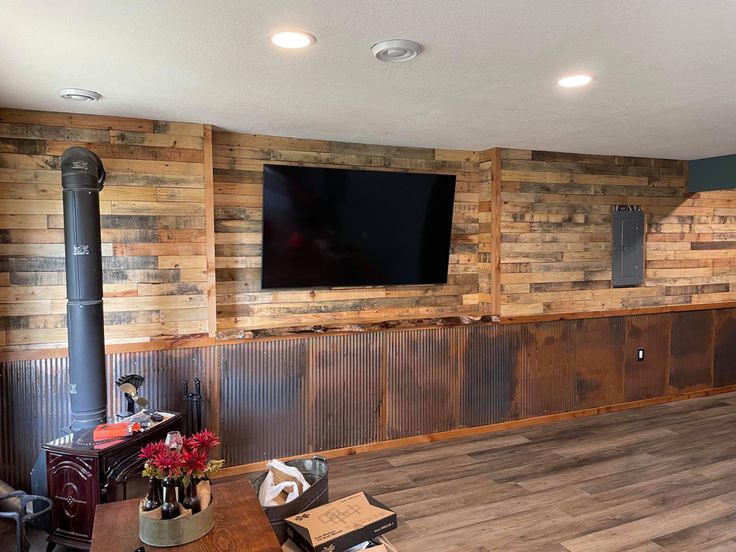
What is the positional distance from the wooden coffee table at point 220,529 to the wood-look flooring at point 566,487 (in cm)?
124

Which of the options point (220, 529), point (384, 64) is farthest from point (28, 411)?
point (384, 64)

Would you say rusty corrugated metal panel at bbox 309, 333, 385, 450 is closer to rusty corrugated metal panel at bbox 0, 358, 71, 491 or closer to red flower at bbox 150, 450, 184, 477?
rusty corrugated metal panel at bbox 0, 358, 71, 491

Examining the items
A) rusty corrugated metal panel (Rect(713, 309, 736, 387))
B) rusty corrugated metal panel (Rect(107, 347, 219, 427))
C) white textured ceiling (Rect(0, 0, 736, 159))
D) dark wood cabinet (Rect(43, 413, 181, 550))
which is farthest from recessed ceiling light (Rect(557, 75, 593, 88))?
rusty corrugated metal panel (Rect(713, 309, 736, 387))

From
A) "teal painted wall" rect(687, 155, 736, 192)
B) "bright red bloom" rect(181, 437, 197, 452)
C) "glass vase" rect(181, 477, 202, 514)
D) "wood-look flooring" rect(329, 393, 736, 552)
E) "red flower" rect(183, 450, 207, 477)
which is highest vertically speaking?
"teal painted wall" rect(687, 155, 736, 192)

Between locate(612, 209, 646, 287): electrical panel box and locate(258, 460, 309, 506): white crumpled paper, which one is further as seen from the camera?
locate(612, 209, 646, 287): electrical panel box

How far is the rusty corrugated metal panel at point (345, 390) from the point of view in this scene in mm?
4234

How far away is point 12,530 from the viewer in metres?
2.76

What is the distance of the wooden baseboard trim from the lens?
4.01 meters

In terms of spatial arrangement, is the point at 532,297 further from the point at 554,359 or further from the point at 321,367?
the point at 321,367

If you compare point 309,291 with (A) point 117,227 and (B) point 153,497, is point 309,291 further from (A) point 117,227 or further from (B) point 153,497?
(B) point 153,497

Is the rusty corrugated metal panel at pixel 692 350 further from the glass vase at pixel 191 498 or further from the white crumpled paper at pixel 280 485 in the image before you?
the glass vase at pixel 191 498

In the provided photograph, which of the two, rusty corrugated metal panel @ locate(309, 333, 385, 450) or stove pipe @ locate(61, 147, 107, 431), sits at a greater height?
stove pipe @ locate(61, 147, 107, 431)

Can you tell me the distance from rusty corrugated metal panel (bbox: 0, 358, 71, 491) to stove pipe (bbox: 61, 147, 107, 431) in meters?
0.47

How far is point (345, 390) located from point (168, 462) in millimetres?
2569
